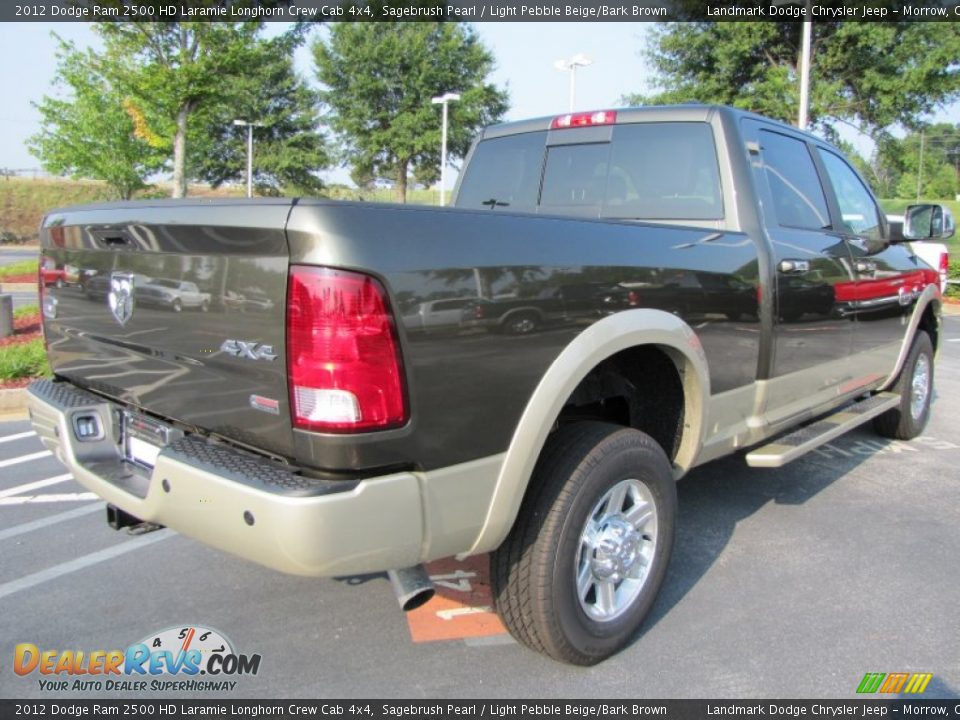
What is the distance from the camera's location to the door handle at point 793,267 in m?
3.40

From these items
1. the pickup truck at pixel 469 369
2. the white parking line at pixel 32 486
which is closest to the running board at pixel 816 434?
the pickup truck at pixel 469 369

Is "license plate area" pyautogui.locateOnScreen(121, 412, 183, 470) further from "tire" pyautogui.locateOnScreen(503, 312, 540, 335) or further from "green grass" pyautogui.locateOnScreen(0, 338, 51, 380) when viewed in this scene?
"green grass" pyautogui.locateOnScreen(0, 338, 51, 380)

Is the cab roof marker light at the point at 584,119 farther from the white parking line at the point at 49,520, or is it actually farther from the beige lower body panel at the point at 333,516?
the white parking line at the point at 49,520

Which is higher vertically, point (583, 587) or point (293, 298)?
point (293, 298)

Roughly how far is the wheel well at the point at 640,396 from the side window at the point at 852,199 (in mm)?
2005

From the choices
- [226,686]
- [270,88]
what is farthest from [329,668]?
[270,88]

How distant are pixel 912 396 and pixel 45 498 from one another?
230 inches

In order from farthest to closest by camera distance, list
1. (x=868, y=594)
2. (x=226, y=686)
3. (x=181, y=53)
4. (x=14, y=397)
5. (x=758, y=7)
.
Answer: (x=758, y=7) → (x=181, y=53) → (x=14, y=397) → (x=868, y=594) → (x=226, y=686)

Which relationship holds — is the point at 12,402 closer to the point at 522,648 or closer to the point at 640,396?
the point at 522,648

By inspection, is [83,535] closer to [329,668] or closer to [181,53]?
[329,668]

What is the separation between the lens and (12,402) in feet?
21.0

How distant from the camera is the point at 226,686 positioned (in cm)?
255

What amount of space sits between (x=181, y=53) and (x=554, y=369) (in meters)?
17.4

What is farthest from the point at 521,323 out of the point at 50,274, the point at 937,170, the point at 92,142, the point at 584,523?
the point at 937,170
